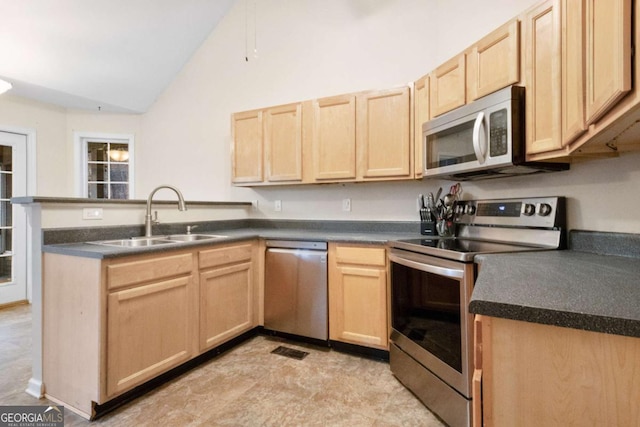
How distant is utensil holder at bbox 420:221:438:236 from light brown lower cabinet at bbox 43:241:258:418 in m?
1.60

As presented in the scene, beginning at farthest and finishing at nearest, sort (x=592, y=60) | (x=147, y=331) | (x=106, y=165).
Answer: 1. (x=106, y=165)
2. (x=147, y=331)
3. (x=592, y=60)

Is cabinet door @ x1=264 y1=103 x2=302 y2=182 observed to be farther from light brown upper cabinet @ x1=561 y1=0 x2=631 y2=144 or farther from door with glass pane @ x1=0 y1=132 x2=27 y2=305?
door with glass pane @ x1=0 y1=132 x2=27 y2=305

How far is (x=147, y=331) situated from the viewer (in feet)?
6.29

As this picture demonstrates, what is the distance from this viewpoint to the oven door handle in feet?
5.32

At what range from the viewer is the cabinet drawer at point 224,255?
2.30 meters

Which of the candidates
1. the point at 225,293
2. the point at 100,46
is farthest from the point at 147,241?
the point at 100,46

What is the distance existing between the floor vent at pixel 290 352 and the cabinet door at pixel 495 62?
2075mm

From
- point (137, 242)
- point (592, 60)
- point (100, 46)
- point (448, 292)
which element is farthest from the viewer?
point (100, 46)

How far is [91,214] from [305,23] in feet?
8.50

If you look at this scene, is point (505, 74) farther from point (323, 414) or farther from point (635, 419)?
point (323, 414)

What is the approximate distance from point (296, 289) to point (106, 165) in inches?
129

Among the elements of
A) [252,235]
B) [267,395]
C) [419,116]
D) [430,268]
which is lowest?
[267,395]

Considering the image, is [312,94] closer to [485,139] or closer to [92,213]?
[485,139]

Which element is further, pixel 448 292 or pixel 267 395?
pixel 267 395
